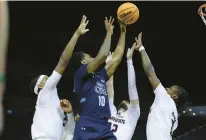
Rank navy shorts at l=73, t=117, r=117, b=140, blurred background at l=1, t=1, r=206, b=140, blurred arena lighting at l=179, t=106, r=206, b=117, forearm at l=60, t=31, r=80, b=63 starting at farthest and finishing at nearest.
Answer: blurred arena lighting at l=179, t=106, r=206, b=117 → blurred background at l=1, t=1, r=206, b=140 → forearm at l=60, t=31, r=80, b=63 → navy shorts at l=73, t=117, r=117, b=140

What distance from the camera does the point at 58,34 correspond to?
28.9 feet

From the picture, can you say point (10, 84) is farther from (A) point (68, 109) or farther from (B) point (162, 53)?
(A) point (68, 109)

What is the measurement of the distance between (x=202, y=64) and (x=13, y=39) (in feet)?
14.1

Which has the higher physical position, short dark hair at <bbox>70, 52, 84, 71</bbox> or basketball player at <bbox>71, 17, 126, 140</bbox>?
short dark hair at <bbox>70, 52, 84, 71</bbox>

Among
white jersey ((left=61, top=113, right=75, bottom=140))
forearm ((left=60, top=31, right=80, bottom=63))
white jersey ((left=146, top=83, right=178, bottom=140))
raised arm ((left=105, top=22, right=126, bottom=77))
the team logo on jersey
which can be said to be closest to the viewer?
the team logo on jersey

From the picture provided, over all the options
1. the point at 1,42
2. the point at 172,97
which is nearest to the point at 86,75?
the point at 172,97

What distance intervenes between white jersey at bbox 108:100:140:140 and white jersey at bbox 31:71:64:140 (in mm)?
635

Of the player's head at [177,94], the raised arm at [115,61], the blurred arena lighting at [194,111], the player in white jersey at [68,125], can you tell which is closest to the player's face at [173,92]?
the player's head at [177,94]

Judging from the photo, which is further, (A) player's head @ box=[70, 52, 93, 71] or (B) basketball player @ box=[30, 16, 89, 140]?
(B) basketball player @ box=[30, 16, 89, 140]

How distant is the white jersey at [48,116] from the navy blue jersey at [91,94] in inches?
17.1

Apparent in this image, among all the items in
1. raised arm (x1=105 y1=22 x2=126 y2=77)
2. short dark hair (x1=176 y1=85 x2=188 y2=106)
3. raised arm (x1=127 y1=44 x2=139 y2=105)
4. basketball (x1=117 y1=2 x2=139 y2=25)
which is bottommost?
short dark hair (x1=176 y1=85 x2=188 y2=106)

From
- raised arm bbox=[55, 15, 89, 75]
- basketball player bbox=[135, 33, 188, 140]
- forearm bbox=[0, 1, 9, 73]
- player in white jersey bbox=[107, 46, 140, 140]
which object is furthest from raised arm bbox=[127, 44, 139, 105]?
forearm bbox=[0, 1, 9, 73]

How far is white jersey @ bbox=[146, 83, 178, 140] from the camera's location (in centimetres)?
464

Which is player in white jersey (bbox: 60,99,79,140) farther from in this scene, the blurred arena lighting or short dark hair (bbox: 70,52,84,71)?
the blurred arena lighting
